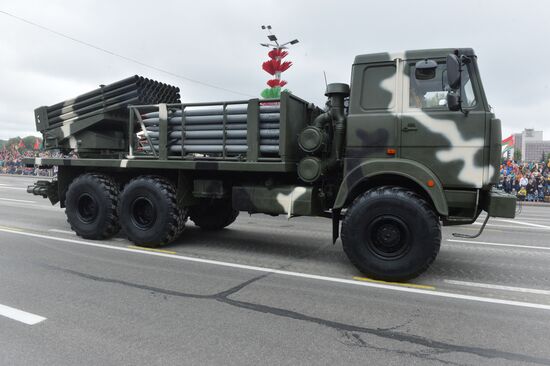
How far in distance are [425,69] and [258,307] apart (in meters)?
3.56

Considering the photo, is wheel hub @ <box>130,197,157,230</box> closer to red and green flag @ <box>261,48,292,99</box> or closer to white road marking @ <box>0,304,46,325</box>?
white road marking @ <box>0,304,46,325</box>

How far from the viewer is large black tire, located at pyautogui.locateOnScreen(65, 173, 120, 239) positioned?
728 centimetres

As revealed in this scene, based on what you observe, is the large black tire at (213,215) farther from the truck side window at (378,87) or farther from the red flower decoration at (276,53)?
the red flower decoration at (276,53)

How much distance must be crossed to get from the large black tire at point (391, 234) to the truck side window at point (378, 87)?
115 cm

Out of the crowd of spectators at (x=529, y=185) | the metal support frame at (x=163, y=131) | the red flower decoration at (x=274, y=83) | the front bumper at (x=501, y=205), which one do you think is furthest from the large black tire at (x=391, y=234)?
the crowd of spectators at (x=529, y=185)

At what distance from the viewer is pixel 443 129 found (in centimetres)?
505

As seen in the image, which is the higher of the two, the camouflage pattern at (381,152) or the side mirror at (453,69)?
the side mirror at (453,69)

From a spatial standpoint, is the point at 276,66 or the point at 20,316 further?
the point at 276,66

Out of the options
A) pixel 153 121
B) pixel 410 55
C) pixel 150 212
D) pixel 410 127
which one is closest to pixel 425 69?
pixel 410 55

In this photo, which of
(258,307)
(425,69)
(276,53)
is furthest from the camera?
(276,53)

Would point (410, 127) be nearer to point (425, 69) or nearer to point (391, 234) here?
point (425, 69)

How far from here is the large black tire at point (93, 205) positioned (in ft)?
23.9

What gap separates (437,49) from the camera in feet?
16.8

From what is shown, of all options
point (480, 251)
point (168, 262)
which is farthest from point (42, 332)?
point (480, 251)
